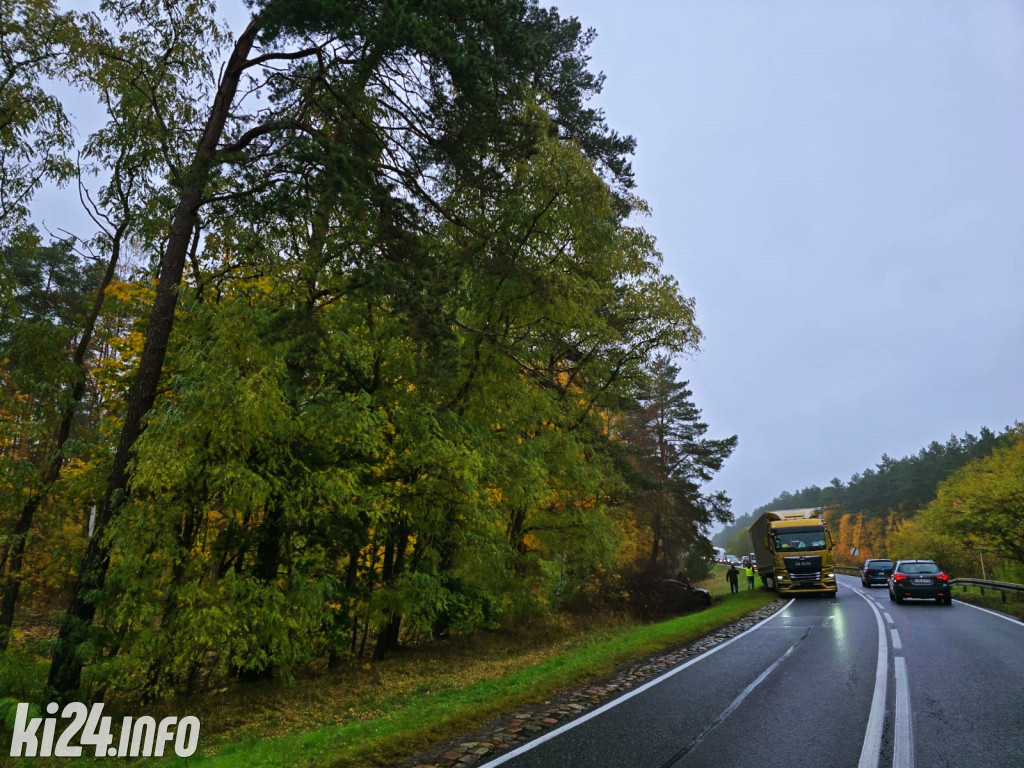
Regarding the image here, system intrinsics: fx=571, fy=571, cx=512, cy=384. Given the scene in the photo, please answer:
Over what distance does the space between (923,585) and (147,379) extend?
80.4 feet

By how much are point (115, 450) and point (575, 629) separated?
13528mm

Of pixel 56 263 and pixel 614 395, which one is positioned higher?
pixel 56 263

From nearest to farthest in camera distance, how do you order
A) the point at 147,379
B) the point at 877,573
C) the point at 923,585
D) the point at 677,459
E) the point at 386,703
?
1. the point at 147,379
2. the point at 386,703
3. the point at 923,585
4. the point at 877,573
5. the point at 677,459

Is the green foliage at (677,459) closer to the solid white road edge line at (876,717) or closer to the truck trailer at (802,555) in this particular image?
the truck trailer at (802,555)

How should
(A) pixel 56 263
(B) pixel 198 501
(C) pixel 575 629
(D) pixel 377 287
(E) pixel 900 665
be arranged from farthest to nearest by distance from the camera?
1. (A) pixel 56 263
2. (C) pixel 575 629
3. (E) pixel 900 665
4. (D) pixel 377 287
5. (B) pixel 198 501

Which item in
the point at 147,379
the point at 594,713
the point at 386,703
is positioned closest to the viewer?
the point at 594,713

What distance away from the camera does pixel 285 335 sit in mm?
8484

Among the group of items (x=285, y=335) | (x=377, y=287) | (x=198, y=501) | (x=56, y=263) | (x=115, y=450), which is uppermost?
(x=56, y=263)

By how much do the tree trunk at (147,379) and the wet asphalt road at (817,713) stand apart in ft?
20.6

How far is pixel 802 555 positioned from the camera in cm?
2388

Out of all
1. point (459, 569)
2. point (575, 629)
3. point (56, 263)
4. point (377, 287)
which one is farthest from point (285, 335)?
point (56, 263)

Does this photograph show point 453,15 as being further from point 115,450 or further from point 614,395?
point 614,395

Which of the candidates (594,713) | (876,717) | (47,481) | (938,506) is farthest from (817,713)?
(938,506)

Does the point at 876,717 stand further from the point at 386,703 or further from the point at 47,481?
the point at 47,481
